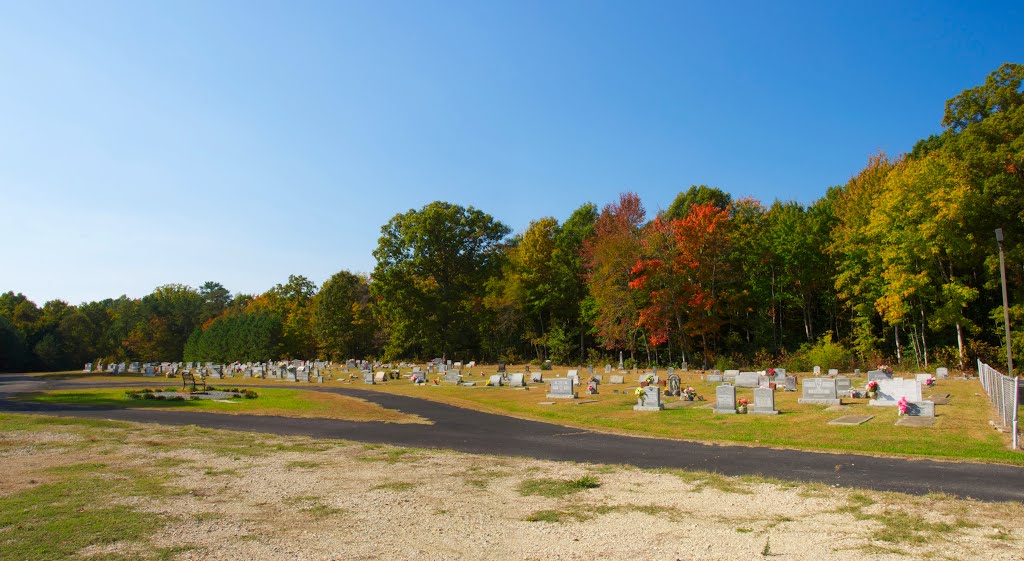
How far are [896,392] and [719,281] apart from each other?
2444 centimetres

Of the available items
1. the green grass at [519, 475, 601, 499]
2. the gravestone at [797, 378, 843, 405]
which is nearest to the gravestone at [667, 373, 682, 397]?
the gravestone at [797, 378, 843, 405]

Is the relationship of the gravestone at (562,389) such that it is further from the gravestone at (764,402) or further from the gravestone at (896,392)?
the gravestone at (896,392)

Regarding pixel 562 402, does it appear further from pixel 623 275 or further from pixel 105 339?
pixel 105 339

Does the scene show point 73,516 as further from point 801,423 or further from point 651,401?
point 651,401

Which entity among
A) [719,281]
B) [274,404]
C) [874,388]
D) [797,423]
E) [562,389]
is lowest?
[274,404]

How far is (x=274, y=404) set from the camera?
25.3m

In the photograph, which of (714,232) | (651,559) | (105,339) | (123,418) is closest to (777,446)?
(651,559)

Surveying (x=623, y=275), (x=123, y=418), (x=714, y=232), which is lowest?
(x=123, y=418)

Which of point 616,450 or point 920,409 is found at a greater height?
point 920,409

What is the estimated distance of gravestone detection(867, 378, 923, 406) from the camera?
1731 cm

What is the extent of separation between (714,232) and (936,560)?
36.4 meters

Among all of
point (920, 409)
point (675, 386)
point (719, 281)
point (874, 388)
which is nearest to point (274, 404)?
point (675, 386)

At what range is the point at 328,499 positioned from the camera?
876 centimetres

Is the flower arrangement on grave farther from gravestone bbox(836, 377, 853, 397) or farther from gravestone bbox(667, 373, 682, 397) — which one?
gravestone bbox(667, 373, 682, 397)
